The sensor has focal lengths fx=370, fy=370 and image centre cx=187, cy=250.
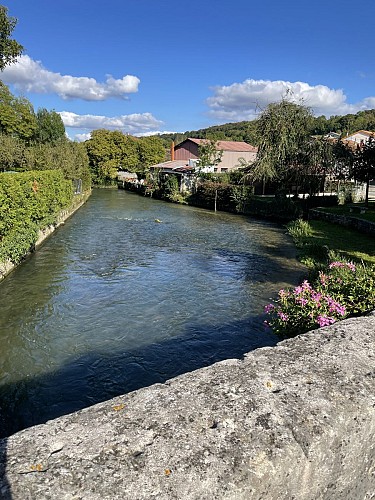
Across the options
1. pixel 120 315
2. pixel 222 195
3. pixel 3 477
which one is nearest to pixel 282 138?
pixel 222 195

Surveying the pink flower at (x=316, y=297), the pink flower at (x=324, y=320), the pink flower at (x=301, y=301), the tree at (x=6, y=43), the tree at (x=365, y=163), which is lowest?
the pink flower at (x=324, y=320)

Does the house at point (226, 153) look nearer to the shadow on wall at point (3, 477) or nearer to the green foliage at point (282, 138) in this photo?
the green foliage at point (282, 138)

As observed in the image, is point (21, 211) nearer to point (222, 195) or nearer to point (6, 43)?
point (6, 43)

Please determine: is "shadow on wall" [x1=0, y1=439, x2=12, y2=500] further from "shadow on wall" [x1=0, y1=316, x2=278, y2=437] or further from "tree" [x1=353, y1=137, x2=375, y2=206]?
"tree" [x1=353, y1=137, x2=375, y2=206]

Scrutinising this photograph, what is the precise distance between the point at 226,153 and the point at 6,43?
125 feet

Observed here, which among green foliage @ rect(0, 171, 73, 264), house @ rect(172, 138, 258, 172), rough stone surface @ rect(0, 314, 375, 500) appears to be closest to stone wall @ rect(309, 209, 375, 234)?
green foliage @ rect(0, 171, 73, 264)

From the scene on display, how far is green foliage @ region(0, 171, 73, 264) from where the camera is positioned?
44.9 ft

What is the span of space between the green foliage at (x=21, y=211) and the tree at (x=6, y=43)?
7.25 m

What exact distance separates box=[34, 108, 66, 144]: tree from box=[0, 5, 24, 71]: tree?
36790 millimetres

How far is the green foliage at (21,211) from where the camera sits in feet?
44.9

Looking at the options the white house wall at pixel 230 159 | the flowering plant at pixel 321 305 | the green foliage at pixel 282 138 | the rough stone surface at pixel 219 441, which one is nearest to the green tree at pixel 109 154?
the white house wall at pixel 230 159

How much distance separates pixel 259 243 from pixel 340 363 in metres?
17.6

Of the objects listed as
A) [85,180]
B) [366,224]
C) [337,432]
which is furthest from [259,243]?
[85,180]

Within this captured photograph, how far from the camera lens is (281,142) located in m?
32.6
